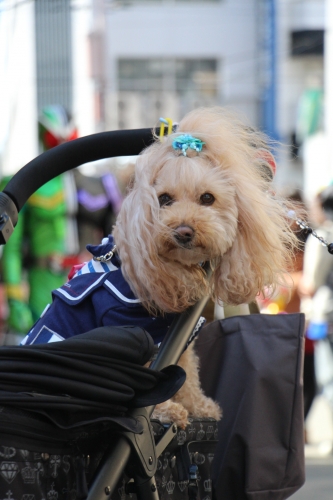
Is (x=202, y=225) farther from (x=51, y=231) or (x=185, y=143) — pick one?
(x=51, y=231)

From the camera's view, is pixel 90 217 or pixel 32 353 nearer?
pixel 32 353

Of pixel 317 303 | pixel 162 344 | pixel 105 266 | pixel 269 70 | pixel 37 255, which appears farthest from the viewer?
pixel 269 70

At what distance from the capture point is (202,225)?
1.79m

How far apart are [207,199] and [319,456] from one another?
2.70m

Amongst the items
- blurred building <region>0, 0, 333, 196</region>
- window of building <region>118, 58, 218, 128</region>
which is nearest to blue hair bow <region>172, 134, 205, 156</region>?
blurred building <region>0, 0, 333, 196</region>

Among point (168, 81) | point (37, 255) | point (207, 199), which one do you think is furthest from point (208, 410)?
point (168, 81)

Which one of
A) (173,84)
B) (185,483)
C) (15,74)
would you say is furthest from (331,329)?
(173,84)

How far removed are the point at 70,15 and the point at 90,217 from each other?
13.0 meters

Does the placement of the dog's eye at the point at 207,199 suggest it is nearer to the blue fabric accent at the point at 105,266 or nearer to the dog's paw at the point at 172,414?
the blue fabric accent at the point at 105,266

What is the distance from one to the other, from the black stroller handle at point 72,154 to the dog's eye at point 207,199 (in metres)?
0.19

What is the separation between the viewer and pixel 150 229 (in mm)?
1769

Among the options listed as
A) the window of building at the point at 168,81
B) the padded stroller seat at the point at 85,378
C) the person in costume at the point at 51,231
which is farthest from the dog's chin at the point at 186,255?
the window of building at the point at 168,81

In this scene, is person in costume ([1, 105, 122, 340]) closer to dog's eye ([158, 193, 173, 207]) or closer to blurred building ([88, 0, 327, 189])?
dog's eye ([158, 193, 173, 207])

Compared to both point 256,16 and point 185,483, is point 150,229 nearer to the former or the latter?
point 185,483
